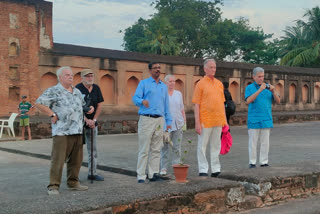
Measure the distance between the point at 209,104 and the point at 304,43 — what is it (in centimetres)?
3763

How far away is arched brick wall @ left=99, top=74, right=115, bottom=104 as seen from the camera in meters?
22.6

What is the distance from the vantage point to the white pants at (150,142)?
235 inches

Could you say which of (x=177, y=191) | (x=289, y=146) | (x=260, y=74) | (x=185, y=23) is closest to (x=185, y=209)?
(x=177, y=191)

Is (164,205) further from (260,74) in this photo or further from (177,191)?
(260,74)

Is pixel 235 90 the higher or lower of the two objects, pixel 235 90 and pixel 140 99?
the higher

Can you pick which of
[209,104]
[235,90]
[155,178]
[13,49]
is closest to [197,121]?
[209,104]

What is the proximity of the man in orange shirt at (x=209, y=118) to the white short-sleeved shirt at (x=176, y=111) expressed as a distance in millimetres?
906

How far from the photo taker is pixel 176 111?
7289mm

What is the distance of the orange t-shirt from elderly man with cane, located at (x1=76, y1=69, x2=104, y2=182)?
1680 millimetres

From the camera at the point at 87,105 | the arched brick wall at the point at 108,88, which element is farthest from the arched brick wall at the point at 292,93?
the camera at the point at 87,105

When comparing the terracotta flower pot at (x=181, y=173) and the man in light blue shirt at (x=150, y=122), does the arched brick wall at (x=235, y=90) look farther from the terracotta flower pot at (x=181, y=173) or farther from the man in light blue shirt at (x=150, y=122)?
the terracotta flower pot at (x=181, y=173)

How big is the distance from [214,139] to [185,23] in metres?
42.4

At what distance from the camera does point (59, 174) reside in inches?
217

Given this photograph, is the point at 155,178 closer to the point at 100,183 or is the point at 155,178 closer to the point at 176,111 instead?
the point at 100,183
